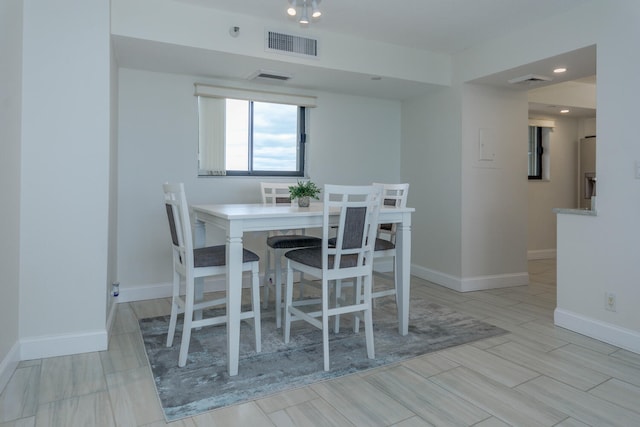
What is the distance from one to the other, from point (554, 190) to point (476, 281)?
286 centimetres

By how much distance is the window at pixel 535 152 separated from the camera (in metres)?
5.92

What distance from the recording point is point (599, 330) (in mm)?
2779

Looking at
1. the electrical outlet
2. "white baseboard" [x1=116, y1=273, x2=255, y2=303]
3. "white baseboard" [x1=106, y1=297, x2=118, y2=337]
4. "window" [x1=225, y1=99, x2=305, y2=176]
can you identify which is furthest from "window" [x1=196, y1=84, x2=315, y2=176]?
the electrical outlet

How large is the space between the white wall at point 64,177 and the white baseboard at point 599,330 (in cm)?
315

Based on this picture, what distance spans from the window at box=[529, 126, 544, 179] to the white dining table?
407cm

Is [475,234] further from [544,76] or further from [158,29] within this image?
[158,29]

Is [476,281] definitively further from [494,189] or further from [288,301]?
[288,301]

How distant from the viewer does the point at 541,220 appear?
5.98m

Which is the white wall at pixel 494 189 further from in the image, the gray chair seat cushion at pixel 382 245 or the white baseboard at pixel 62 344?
the white baseboard at pixel 62 344

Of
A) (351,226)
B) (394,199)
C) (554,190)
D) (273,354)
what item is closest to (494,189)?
(394,199)

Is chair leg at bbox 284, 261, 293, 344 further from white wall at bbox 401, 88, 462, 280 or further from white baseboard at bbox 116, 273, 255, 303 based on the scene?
white wall at bbox 401, 88, 462, 280

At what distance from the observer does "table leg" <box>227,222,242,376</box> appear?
86.0 inches

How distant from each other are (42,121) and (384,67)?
2787 millimetres

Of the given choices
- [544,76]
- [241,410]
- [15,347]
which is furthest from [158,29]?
[544,76]
